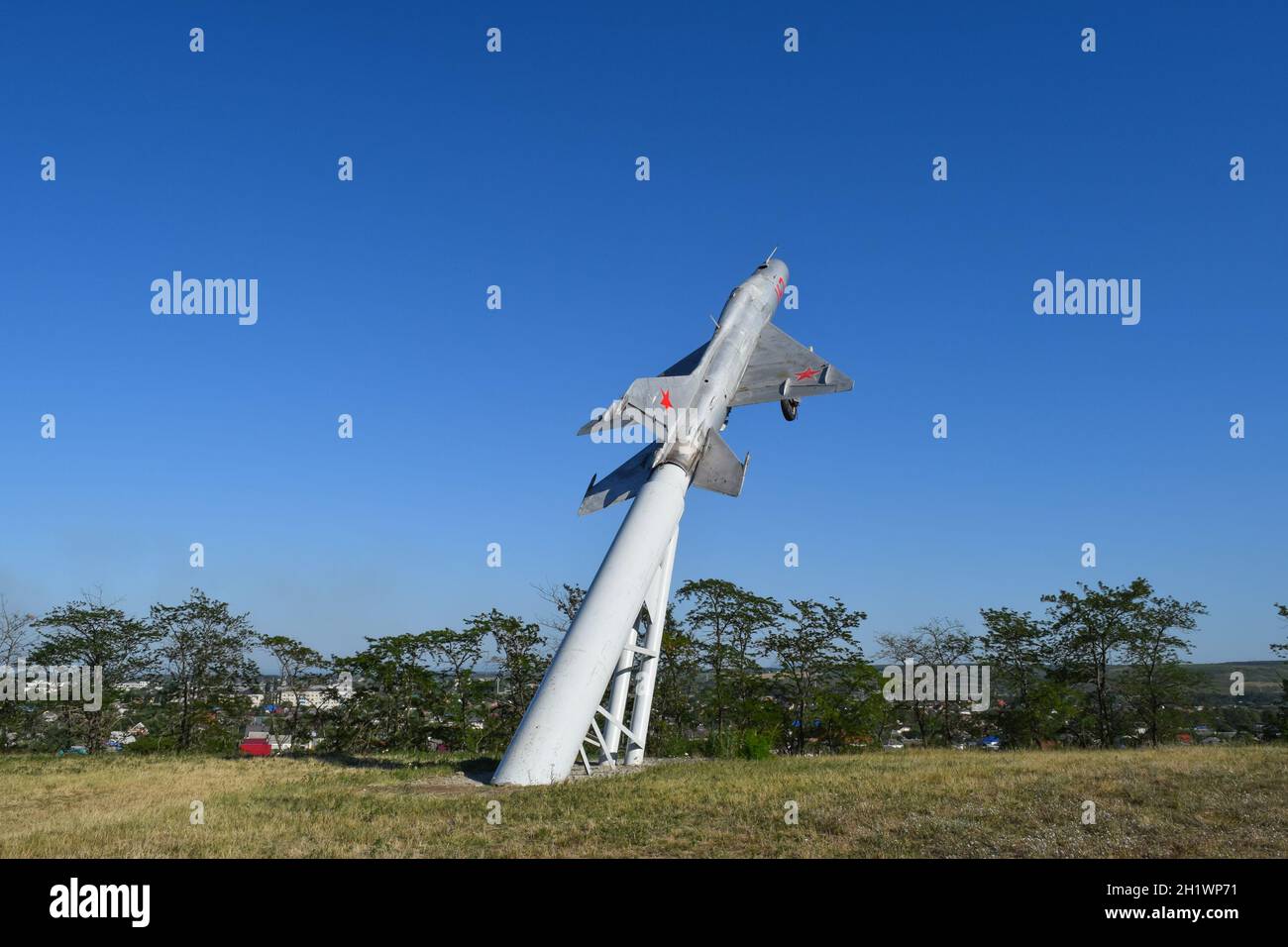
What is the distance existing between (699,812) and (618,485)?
10958mm

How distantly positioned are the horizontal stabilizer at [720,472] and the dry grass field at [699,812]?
6.57m

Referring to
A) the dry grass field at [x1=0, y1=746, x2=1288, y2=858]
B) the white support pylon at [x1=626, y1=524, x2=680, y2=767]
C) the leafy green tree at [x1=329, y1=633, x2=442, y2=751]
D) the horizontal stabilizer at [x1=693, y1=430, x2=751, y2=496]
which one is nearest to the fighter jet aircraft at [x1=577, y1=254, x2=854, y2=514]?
the horizontal stabilizer at [x1=693, y1=430, x2=751, y2=496]

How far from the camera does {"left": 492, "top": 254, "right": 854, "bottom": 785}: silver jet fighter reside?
1634 centimetres

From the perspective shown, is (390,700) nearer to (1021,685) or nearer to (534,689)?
(534,689)

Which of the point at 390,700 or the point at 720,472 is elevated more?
the point at 720,472

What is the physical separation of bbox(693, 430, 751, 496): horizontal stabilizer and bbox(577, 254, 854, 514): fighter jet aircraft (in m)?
0.02

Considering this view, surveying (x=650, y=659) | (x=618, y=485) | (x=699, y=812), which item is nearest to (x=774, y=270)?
(x=618, y=485)

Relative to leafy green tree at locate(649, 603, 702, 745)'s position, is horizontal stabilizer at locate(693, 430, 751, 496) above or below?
above

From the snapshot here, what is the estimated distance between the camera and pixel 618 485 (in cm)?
2266

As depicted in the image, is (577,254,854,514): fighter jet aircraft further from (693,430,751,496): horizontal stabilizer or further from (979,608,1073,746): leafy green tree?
(979,608,1073,746): leafy green tree

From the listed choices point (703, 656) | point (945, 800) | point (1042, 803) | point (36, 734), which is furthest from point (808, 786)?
point (36, 734)


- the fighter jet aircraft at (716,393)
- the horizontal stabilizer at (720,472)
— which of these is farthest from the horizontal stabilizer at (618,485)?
the horizontal stabilizer at (720,472)

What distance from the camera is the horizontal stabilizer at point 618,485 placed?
22328 mm
